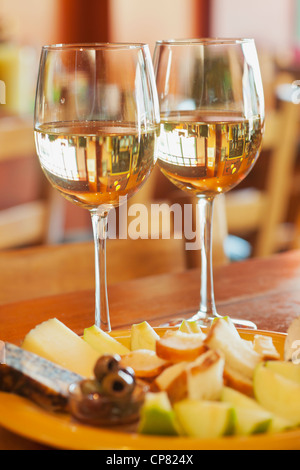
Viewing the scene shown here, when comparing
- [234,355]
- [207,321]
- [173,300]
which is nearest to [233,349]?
[234,355]

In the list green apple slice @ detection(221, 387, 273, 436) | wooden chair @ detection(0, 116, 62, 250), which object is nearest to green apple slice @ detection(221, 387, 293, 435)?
green apple slice @ detection(221, 387, 273, 436)

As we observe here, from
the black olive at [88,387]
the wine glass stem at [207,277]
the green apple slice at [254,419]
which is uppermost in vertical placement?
the black olive at [88,387]

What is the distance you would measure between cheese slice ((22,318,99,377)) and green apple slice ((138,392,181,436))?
0.11 m

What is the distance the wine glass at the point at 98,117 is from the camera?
0.62 metres

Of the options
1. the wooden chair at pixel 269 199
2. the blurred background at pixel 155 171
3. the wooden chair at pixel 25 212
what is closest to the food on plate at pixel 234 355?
the blurred background at pixel 155 171

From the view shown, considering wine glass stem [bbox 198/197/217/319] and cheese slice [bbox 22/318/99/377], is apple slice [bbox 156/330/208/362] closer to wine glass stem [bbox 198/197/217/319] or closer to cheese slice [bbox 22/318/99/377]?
cheese slice [bbox 22/318/99/377]

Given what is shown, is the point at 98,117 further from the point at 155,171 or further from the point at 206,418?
the point at 155,171

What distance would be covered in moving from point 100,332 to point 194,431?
0.17m

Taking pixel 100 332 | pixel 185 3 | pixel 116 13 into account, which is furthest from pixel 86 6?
pixel 100 332

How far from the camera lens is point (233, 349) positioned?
1.61 feet

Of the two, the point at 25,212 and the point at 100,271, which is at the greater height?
the point at 100,271

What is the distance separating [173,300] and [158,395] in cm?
45

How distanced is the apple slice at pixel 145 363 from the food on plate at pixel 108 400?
0.06 metres

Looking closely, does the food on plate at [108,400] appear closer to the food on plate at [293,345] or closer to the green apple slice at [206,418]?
the green apple slice at [206,418]
